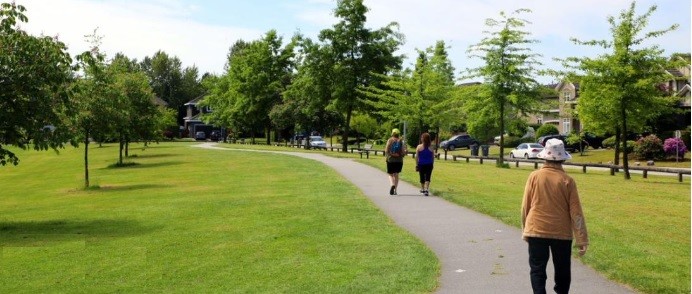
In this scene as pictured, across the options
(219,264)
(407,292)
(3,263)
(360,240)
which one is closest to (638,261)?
(407,292)

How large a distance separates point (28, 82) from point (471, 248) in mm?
11970

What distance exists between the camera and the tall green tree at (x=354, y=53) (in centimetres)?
5816

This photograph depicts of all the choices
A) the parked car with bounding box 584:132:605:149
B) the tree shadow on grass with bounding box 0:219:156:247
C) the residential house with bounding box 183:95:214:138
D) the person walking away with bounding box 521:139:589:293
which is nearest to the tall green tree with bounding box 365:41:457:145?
the parked car with bounding box 584:132:605:149

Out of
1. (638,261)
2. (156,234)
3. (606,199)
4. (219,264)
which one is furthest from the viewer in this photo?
(606,199)

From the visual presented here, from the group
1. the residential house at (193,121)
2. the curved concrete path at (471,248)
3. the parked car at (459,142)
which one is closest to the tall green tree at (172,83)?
the residential house at (193,121)

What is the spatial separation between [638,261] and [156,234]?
960 centimetres

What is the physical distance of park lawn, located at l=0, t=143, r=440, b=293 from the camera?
9.88 m

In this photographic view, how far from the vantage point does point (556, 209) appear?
24.6 ft

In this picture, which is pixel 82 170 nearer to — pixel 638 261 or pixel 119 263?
pixel 119 263

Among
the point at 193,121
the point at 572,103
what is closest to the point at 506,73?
the point at 572,103

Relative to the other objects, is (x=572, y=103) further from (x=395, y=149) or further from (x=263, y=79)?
(x=263, y=79)

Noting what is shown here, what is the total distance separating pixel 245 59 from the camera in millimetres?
84000

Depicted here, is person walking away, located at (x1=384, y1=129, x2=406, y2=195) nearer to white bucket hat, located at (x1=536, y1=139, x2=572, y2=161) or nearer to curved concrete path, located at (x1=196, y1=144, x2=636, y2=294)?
curved concrete path, located at (x1=196, y1=144, x2=636, y2=294)

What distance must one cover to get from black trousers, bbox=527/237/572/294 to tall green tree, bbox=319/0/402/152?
50.2m
